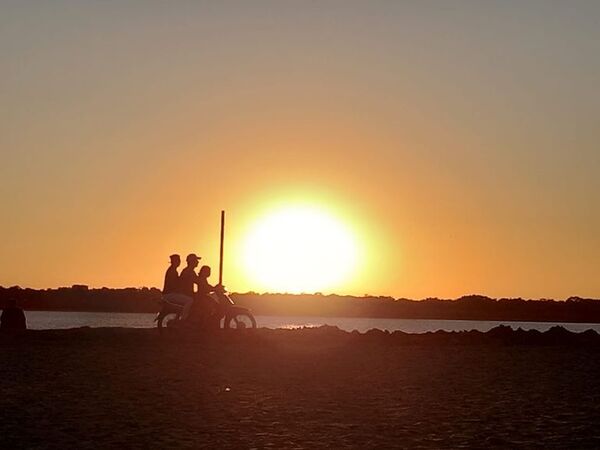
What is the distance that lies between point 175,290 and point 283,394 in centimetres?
1121

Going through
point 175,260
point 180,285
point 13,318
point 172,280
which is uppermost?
point 175,260

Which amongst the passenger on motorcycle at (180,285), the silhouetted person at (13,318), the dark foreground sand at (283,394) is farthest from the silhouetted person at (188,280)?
the silhouetted person at (13,318)

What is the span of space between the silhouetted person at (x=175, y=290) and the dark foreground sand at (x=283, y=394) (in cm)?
109

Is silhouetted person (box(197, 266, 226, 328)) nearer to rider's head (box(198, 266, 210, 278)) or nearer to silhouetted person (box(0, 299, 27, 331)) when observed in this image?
rider's head (box(198, 266, 210, 278))

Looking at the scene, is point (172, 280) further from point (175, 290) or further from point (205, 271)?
point (205, 271)

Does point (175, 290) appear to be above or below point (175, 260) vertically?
below

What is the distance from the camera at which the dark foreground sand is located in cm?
1195

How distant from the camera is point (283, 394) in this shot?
53.8 feet

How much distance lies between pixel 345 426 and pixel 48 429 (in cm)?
363

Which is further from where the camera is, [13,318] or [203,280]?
[13,318]

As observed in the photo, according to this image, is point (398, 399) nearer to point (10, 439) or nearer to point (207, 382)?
point (207, 382)

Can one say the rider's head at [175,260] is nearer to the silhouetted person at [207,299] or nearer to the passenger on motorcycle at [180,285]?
the passenger on motorcycle at [180,285]

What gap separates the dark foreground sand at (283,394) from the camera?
471 inches

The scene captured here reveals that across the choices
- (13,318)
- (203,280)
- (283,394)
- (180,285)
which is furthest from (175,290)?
(283,394)
